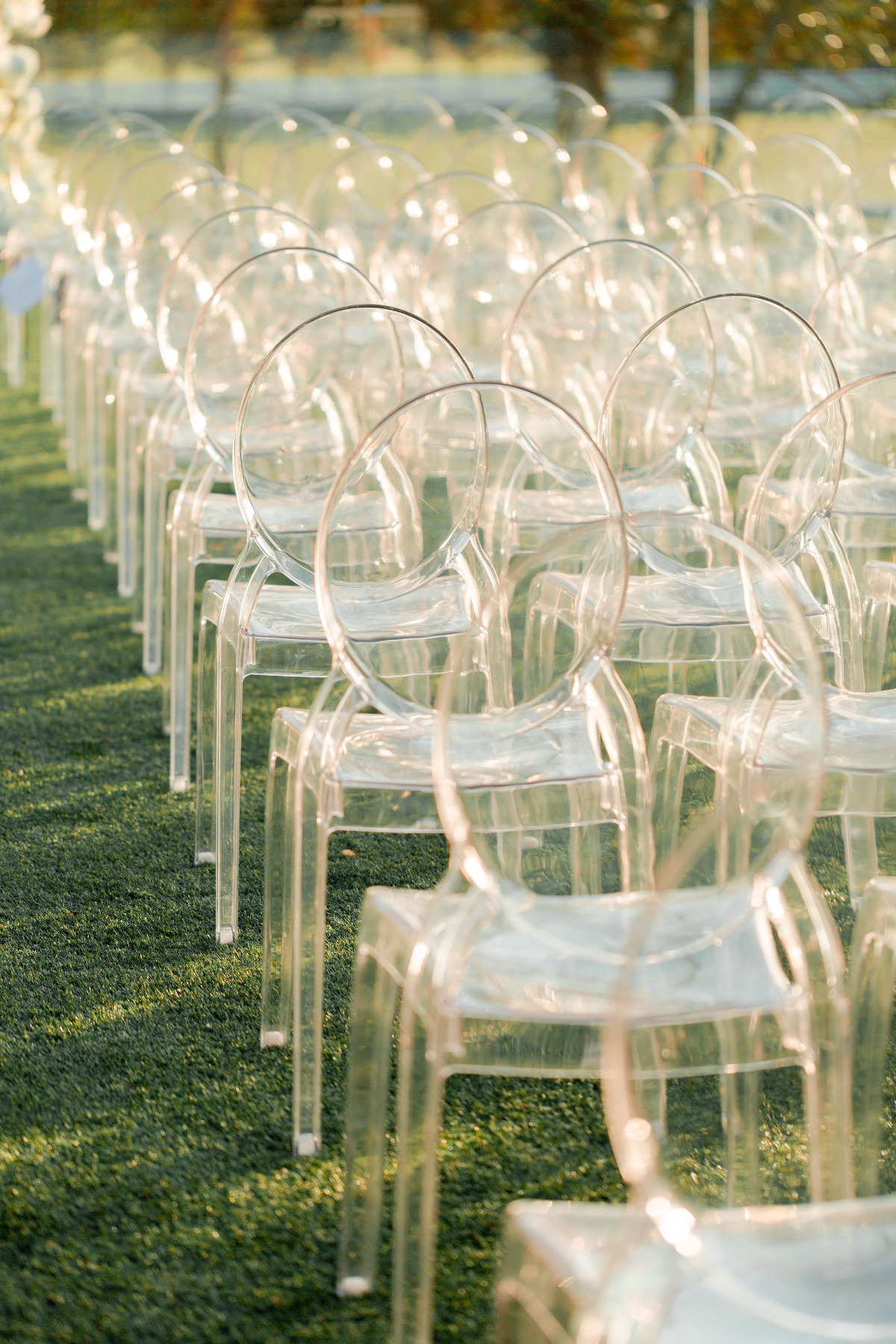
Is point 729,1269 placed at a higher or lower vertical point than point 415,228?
lower

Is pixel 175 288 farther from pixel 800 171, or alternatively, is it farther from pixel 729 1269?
pixel 729 1269

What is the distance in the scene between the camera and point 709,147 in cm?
923

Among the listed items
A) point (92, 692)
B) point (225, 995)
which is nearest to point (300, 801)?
point (225, 995)

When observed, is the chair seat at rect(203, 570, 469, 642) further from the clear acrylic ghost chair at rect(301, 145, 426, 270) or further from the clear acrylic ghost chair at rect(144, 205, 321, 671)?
the clear acrylic ghost chair at rect(301, 145, 426, 270)

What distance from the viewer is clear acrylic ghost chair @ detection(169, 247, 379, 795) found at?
3.27 metres

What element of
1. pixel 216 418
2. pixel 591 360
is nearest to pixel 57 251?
pixel 216 418

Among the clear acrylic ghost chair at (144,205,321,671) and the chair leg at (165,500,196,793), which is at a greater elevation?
the clear acrylic ghost chair at (144,205,321,671)

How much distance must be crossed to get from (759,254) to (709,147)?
4292mm

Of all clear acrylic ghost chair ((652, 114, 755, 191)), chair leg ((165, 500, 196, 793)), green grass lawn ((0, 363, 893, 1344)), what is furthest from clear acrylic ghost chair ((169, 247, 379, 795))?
clear acrylic ghost chair ((652, 114, 755, 191))

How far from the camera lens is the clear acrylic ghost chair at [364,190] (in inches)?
253

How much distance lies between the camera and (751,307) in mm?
4047

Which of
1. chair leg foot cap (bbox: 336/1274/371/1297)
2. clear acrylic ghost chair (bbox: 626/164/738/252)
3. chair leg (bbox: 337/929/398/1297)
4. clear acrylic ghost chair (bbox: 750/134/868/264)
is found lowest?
chair leg foot cap (bbox: 336/1274/371/1297)

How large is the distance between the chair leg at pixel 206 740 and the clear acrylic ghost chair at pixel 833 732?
92 centimetres

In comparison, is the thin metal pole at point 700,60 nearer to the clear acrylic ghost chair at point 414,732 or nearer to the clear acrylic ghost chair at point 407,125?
the clear acrylic ghost chair at point 407,125
